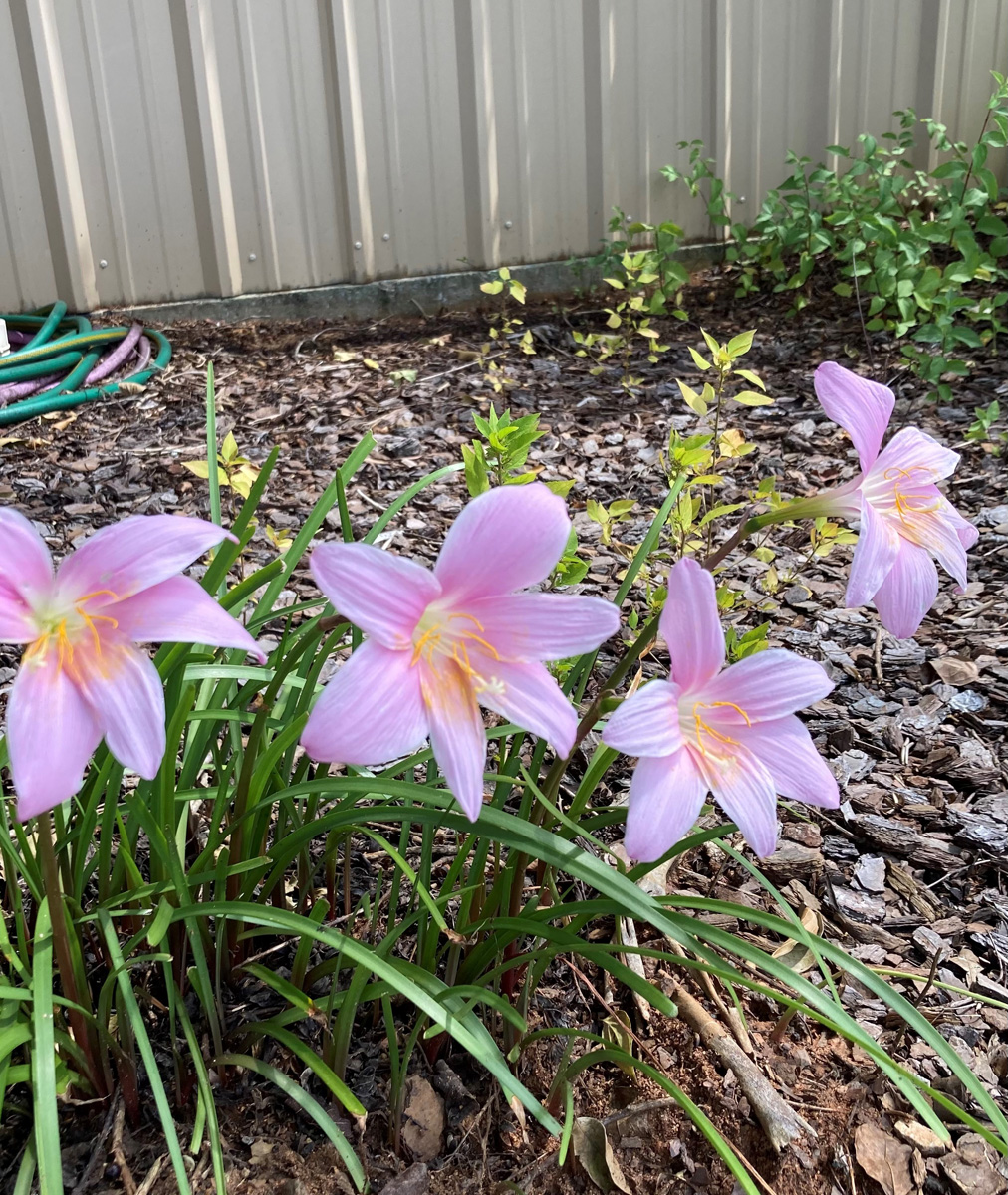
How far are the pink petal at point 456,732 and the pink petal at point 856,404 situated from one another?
382 mm

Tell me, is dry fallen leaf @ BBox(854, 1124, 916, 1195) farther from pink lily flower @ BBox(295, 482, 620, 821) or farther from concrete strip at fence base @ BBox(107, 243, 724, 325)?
concrete strip at fence base @ BBox(107, 243, 724, 325)

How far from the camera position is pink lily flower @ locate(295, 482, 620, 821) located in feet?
2.12

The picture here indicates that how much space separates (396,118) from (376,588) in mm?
3958

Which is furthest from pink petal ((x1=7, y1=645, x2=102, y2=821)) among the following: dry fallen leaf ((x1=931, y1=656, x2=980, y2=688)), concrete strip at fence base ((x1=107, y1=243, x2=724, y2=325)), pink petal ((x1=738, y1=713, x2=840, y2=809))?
concrete strip at fence base ((x1=107, y1=243, x2=724, y2=325))

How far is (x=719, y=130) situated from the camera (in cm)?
446

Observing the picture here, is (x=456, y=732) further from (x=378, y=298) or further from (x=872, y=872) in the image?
(x=378, y=298)

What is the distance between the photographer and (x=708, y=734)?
30.5 inches

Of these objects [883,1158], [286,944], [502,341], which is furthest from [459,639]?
[502,341]

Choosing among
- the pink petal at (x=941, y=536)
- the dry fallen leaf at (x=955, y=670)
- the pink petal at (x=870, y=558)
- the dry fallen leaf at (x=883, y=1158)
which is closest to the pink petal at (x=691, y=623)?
A: the pink petal at (x=870, y=558)

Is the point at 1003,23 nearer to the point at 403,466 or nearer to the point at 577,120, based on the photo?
the point at 577,120

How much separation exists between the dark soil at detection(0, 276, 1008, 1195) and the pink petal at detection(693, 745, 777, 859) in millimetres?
405

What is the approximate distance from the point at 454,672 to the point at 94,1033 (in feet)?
1.79

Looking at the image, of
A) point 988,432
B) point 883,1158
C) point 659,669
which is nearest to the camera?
point 883,1158

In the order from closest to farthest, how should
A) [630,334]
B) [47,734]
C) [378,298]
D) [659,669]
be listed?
[47,734] → [659,669] → [630,334] → [378,298]
